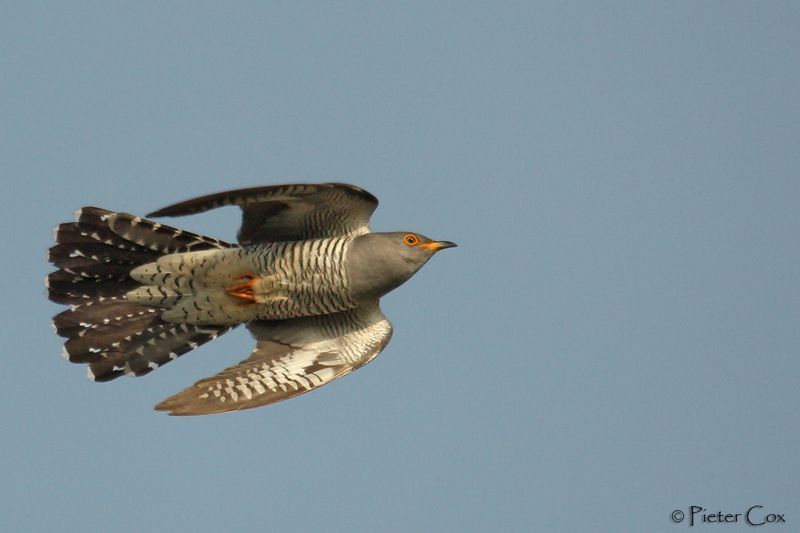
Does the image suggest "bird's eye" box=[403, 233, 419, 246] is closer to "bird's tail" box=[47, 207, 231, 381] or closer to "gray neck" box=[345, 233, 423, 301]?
"gray neck" box=[345, 233, 423, 301]

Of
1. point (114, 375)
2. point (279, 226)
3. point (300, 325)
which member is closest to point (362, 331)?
point (300, 325)

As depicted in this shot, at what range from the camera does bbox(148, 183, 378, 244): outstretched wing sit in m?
9.38

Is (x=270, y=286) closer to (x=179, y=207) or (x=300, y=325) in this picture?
(x=300, y=325)

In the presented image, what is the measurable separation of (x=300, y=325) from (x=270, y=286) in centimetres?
60

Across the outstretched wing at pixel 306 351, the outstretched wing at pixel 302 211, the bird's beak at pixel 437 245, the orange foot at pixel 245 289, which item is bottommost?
the outstretched wing at pixel 306 351

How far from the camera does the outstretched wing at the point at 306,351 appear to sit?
1009 centimetres

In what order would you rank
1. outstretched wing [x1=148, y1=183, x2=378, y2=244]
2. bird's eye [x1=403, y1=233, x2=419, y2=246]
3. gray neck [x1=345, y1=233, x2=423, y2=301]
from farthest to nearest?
bird's eye [x1=403, y1=233, x2=419, y2=246] → gray neck [x1=345, y1=233, x2=423, y2=301] → outstretched wing [x1=148, y1=183, x2=378, y2=244]

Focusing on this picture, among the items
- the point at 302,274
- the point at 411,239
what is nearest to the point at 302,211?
the point at 302,274

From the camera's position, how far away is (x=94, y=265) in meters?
10.2

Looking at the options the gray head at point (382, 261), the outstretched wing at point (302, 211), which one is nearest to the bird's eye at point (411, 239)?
the gray head at point (382, 261)

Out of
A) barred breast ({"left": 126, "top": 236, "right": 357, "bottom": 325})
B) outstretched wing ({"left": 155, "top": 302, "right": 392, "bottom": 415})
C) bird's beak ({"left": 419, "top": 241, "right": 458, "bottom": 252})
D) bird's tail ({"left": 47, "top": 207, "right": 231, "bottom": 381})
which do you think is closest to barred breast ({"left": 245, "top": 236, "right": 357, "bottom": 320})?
Answer: barred breast ({"left": 126, "top": 236, "right": 357, "bottom": 325})

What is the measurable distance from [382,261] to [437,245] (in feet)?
1.75

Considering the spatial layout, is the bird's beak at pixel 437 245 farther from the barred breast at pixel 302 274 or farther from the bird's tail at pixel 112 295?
the bird's tail at pixel 112 295

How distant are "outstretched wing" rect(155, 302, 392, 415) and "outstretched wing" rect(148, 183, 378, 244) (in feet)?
2.63
